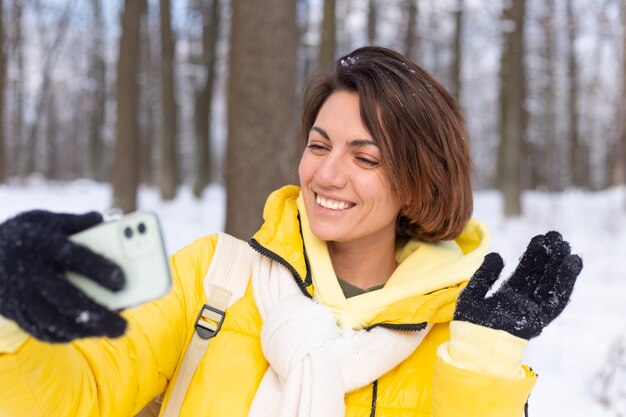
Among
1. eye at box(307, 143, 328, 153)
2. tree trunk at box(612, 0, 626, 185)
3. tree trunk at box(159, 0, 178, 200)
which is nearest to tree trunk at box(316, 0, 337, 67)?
tree trunk at box(159, 0, 178, 200)

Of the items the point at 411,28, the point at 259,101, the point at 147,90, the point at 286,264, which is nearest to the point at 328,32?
the point at 259,101

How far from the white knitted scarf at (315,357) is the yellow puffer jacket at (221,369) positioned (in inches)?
2.2

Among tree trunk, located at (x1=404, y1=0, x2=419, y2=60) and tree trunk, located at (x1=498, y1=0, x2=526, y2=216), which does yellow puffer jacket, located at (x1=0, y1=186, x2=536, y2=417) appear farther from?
tree trunk, located at (x1=404, y1=0, x2=419, y2=60)

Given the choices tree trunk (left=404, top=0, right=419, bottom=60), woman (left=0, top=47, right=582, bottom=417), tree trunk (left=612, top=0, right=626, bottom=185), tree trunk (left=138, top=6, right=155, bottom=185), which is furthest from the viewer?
tree trunk (left=138, top=6, right=155, bottom=185)

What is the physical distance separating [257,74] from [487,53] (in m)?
26.6

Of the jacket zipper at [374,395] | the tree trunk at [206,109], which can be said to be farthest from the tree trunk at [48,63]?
the jacket zipper at [374,395]

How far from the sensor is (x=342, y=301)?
1.88 m

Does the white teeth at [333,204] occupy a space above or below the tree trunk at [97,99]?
above

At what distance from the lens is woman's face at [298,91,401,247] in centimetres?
193

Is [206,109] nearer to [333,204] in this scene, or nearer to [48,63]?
[48,63]

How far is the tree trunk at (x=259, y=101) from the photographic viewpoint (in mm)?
4734

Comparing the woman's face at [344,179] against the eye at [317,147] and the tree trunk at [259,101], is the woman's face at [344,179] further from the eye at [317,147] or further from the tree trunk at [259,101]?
the tree trunk at [259,101]

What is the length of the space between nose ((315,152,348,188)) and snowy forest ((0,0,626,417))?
2.34 feet

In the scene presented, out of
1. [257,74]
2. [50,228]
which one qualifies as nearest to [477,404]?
[50,228]
